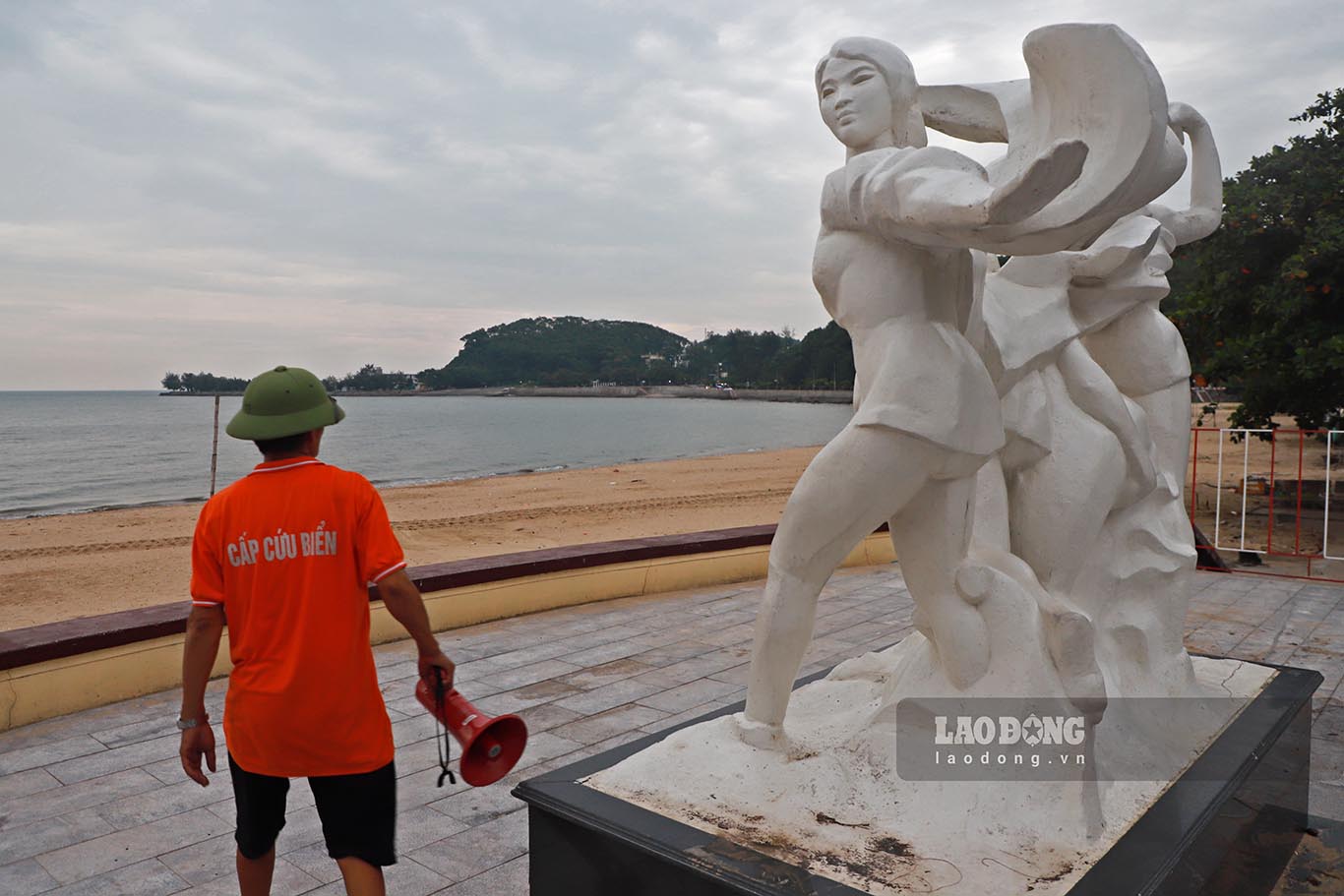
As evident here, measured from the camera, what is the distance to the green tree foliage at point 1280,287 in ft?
29.7

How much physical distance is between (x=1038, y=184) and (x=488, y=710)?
361 centimetres

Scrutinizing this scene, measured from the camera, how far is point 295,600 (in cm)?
221

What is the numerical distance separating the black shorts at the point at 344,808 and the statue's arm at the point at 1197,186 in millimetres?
3436

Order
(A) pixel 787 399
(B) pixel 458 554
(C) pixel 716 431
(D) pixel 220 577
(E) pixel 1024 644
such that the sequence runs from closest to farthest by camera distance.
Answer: (D) pixel 220 577 → (E) pixel 1024 644 → (B) pixel 458 554 → (C) pixel 716 431 → (A) pixel 787 399

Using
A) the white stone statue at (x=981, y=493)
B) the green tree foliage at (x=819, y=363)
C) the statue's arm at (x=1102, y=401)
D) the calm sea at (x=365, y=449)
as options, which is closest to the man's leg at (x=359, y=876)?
the white stone statue at (x=981, y=493)

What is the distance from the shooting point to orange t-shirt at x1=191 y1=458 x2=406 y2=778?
2205 millimetres

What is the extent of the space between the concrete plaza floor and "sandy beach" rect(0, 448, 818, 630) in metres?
4.33

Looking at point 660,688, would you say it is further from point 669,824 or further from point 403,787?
point 669,824

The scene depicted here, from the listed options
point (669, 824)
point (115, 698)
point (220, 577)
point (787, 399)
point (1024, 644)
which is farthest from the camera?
point (787, 399)

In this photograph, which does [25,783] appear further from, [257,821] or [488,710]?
[257,821]

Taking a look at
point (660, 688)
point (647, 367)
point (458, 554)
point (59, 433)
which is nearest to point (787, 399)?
point (647, 367)

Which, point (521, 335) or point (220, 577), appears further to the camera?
point (521, 335)

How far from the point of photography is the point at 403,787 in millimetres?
3730

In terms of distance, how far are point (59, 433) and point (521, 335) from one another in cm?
5497
